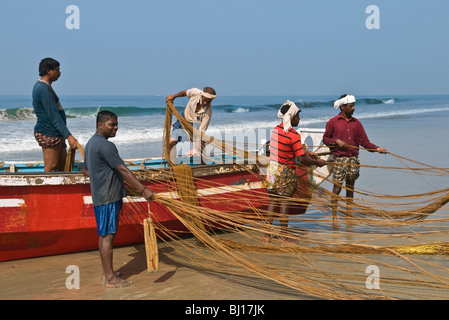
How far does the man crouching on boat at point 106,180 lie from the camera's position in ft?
13.1

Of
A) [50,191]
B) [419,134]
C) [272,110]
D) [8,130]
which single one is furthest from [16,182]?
[272,110]

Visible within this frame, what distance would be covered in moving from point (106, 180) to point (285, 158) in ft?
7.54

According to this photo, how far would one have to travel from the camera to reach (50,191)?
498cm

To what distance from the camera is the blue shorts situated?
13.3 feet

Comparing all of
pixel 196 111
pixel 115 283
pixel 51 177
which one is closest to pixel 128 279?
pixel 115 283

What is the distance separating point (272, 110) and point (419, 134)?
2426cm

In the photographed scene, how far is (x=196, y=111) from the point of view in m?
6.46

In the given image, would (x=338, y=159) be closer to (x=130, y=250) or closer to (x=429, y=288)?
(x=429, y=288)

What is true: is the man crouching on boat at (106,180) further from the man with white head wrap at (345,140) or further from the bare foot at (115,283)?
the man with white head wrap at (345,140)

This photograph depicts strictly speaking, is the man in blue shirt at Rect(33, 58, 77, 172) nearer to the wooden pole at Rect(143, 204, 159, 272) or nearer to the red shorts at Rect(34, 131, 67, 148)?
the red shorts at Rect(34, 131, 67, 148)

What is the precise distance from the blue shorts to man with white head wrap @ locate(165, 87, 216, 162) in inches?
92.7

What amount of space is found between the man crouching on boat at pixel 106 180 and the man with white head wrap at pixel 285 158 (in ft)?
6.33

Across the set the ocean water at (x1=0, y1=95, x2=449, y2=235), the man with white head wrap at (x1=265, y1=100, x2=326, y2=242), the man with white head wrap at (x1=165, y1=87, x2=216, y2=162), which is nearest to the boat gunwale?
the man with white head wrap at (x1=165, y1=87, x2=216, y2=162)

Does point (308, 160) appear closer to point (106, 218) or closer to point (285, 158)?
point (285, 158)
